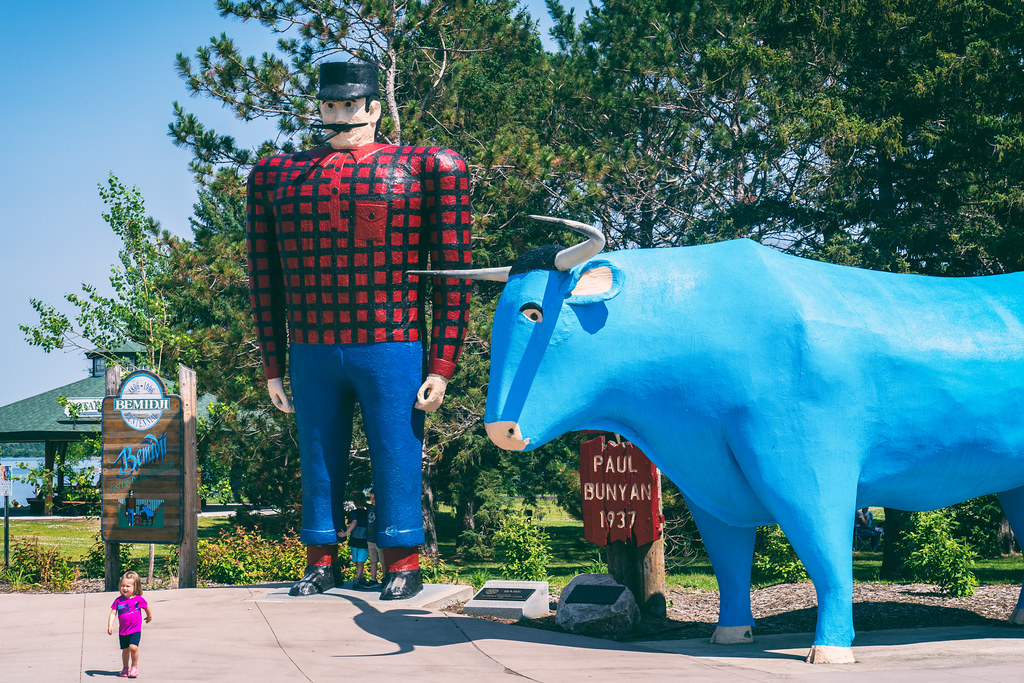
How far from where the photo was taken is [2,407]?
90.9ft

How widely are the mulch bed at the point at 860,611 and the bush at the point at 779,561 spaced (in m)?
1.61

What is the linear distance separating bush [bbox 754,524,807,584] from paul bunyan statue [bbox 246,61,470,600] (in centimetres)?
559

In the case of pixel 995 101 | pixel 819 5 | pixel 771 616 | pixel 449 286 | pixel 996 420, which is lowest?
pixel 771 616

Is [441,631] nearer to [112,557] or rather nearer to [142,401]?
[142,401]

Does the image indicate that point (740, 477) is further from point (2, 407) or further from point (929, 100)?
point (2, 407)

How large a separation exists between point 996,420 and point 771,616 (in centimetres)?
295

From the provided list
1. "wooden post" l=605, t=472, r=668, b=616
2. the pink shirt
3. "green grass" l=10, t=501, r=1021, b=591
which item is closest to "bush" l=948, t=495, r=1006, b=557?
"green grass" l=10, t=501, r=1021, b=591

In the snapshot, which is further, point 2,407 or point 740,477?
point 2,407

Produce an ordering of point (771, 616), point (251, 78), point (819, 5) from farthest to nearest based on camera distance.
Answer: point (819, 5)
point (251, 78)
point (771, 616)

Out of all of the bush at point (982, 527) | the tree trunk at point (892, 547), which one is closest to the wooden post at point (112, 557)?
the tree trunk at point (892, 547)

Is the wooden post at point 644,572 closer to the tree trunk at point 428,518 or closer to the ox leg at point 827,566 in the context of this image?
the ox leg at point 827,566

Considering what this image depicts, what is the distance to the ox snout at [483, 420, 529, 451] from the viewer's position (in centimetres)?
682

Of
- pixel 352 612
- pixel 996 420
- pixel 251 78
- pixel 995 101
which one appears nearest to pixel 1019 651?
pixel 996 420

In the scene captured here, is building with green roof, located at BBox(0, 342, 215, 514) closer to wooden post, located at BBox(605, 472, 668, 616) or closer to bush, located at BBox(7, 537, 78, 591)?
bush, located at BBox(7, 537, 78, 591)
